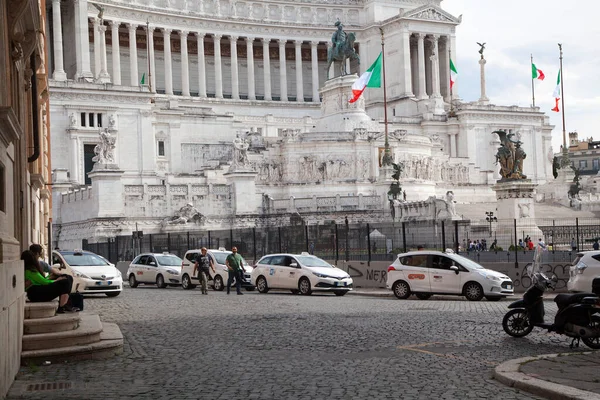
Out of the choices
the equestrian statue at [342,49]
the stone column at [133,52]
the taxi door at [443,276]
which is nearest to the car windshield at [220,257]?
the taxi door at [443,276]

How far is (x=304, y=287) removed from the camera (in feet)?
104

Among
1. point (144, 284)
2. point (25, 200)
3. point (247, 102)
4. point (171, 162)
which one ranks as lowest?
point (144, 284)

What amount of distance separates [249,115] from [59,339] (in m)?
81.2

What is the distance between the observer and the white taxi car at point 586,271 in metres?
24.0

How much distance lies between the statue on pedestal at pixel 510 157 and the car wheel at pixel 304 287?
19.9m

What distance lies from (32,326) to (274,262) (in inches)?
699

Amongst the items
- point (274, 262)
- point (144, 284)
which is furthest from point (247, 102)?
point (274, 262)

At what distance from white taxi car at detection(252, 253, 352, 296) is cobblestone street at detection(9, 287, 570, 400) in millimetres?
6384

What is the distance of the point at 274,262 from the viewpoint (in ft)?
108

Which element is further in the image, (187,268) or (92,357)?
(187,268)

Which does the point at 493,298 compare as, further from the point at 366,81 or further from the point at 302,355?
the point at 366,81

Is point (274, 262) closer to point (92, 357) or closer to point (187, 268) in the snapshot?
point (187, 268)

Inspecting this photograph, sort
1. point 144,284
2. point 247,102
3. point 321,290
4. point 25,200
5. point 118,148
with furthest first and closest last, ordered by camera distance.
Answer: point 247,102 → point 118,148 → point 144,284 → point 321,290 → point 25,200

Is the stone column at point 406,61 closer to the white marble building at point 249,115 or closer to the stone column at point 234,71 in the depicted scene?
the white marble building at point 249,115
